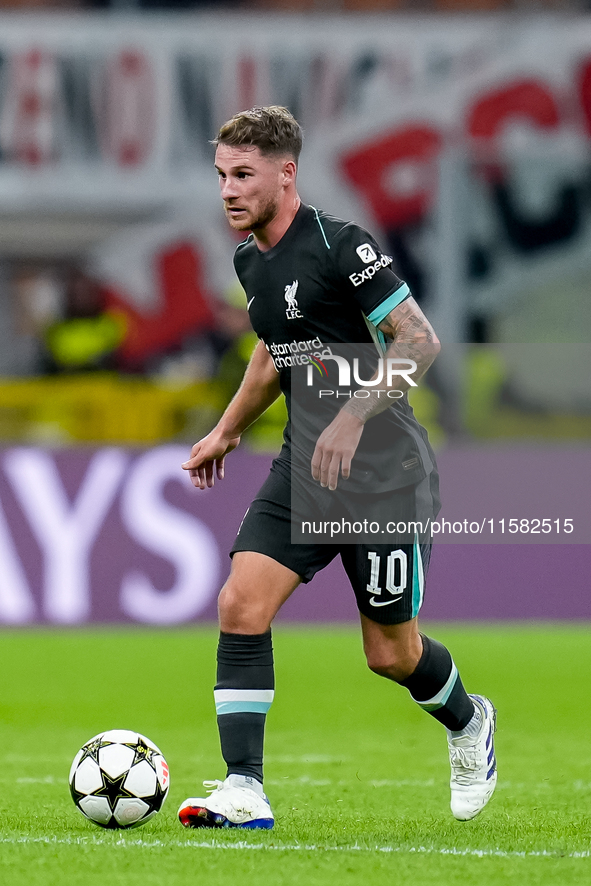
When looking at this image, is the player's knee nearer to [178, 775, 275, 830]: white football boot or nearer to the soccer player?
Result: the soccer player

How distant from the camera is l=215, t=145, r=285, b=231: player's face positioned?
4.25 m

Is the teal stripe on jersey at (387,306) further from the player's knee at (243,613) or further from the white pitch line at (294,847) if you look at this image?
the white pitch line at (294,847)

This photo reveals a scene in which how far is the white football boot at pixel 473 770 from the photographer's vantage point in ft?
14.7

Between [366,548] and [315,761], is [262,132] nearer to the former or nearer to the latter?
[366,548]

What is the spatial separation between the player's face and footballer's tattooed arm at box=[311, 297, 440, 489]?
477 millimetres

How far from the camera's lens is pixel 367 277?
4.23 meters

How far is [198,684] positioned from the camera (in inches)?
316

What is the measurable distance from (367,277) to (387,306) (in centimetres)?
10

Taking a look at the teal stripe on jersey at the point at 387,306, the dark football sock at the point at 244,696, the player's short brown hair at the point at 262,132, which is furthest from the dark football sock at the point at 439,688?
the player's short brown hair at the point at 262,132

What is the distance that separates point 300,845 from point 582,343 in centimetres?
890

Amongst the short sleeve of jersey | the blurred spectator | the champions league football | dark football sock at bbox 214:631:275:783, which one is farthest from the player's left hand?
the blurred spectator

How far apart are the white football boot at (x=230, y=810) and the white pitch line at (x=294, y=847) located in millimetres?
155

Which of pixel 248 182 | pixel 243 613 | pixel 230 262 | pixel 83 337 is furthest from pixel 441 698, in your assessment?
pixel 230 262

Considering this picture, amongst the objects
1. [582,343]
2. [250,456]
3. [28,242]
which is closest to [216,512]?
[250,456]
